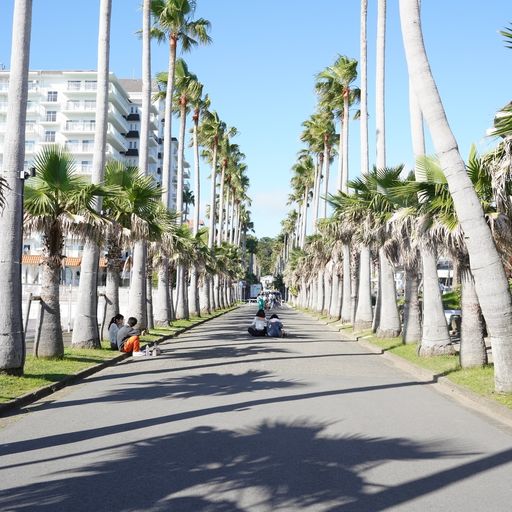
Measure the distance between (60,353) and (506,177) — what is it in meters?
11.3

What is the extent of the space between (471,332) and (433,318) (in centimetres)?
322

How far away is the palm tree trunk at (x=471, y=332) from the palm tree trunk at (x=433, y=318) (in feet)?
9.32

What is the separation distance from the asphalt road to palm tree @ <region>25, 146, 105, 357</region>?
3.31 m

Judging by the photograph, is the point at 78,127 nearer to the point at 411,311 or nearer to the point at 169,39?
the point at 169,39

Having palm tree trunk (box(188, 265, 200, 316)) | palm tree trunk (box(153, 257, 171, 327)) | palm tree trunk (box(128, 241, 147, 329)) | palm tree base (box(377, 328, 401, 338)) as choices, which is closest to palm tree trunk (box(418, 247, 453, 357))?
palm tree base (box(377, 328, 401, 338))

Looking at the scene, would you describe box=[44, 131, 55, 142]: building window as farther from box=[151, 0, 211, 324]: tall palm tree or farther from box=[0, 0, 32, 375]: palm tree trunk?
box=[0, 0, 32, 375]: palm tree trunk

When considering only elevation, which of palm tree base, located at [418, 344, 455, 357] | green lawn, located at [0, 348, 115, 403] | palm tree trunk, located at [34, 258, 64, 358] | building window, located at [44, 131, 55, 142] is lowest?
green lawn, located at [0, 348, 115, 403]

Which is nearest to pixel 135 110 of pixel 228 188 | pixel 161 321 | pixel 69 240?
pixel 228 188

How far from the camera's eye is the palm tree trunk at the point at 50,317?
55.2ft

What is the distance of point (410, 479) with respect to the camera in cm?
655

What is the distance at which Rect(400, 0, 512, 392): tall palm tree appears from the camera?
11898mm

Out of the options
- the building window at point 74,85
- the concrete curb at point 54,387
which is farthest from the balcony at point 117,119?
the concrete curb at point 54,387

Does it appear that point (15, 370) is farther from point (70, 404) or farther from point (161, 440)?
point (161, 440)

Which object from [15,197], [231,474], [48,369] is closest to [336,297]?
[48,369]
